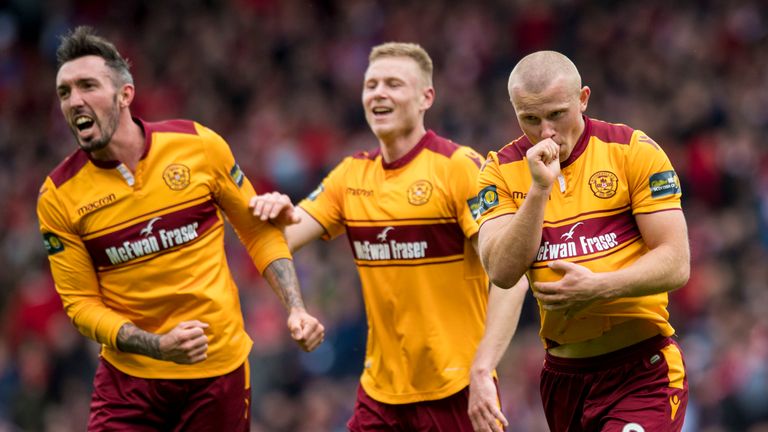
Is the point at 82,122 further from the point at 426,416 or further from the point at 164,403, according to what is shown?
the point at 426,416

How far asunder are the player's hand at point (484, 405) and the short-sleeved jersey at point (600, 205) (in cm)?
66

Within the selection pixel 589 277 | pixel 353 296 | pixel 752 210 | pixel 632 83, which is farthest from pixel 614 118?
pixel 589 277

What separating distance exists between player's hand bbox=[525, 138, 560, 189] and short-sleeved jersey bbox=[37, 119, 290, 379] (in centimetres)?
212

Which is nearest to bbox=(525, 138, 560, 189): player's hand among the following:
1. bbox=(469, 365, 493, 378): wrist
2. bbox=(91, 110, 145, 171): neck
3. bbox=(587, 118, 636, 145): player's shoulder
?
bbox=(587, 118, 636, 145): player's shoulder

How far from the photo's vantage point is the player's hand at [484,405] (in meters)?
6.51

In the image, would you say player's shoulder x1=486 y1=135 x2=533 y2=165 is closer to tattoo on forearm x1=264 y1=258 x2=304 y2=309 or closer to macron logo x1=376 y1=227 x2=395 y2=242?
macron logo x1=376 y1=227 x2=395 y2=242

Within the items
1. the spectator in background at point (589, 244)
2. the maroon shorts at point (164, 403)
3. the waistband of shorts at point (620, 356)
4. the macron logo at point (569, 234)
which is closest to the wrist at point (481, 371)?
the spectator in background at point (589, 244)

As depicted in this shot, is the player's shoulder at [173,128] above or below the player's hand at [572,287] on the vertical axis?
above

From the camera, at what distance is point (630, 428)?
5.84m

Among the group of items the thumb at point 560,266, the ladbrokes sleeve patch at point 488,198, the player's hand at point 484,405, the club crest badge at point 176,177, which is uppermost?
the club crest badge at point 176,177

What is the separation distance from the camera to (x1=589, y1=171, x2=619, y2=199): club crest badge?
590 cm

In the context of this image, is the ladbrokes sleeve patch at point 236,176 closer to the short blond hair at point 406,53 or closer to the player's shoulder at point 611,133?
the short blond hair at point 406,53

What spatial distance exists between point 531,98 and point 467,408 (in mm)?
2070

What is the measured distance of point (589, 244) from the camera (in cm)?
588
